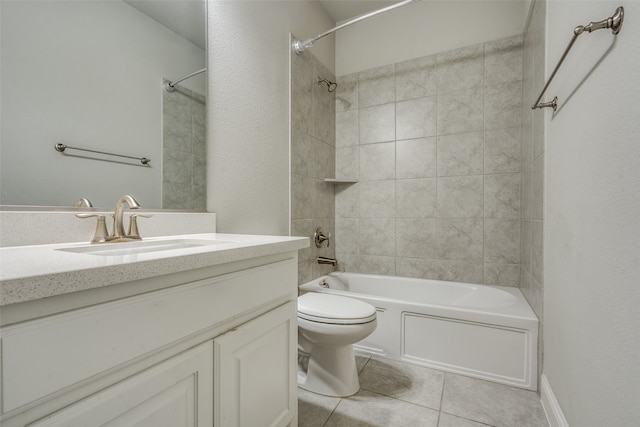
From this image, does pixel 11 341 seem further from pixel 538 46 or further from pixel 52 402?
pixel 538 46

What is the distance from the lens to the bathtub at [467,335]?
5.06 ft

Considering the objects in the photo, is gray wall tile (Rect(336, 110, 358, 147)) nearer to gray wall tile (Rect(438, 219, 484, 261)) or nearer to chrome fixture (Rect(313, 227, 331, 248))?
chrome fixture (Rect(313, 227, 331, 248))

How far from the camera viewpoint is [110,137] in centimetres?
113

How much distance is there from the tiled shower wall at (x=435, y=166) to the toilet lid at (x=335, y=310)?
3.28 feet

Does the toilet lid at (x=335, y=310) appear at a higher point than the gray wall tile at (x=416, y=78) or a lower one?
lower

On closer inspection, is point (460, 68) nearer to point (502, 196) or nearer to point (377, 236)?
point (502, 196)

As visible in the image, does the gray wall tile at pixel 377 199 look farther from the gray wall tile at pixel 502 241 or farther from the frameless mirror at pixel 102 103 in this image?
the frameless mirror at pixel 102 103

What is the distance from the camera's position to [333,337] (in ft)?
4.63

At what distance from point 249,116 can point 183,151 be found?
455 mm

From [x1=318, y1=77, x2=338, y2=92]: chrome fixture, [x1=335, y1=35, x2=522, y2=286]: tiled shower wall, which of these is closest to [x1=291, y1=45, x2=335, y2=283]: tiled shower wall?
[x1=318, y1=77, x2=338, y2=92]: chrome fixture

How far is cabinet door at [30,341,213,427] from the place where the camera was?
51 cm

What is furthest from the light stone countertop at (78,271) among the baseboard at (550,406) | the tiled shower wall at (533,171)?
the tiled shower wall at (533,171)

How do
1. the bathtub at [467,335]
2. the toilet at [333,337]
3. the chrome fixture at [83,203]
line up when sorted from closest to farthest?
1. the chrome fixture at [83,203]
2. the toilet at [333,337]
3. the bathtub at [467,335]

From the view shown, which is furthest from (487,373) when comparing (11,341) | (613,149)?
(11,341)
